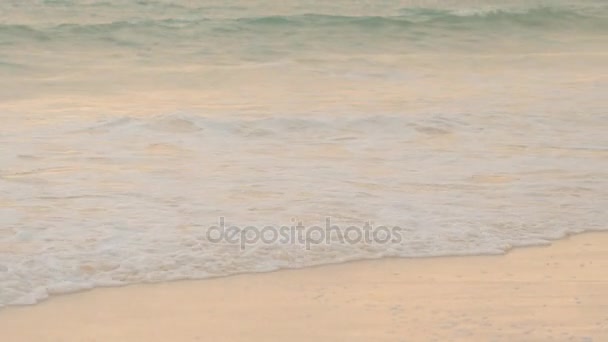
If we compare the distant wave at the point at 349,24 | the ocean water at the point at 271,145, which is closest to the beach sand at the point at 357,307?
the ocean water at the point at 271,145

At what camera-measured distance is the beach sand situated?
4.35 m

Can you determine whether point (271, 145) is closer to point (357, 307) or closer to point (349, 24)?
point (357, 307)

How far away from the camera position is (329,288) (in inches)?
192

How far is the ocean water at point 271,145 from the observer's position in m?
5.43

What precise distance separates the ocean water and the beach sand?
16 centimetres

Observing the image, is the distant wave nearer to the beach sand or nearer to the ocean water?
the ocean water

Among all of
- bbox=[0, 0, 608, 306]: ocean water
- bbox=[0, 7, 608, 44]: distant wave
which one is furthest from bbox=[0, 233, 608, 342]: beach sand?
bbox=[0, 7, 608, 44]: distant wave

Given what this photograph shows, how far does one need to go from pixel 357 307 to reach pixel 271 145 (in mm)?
3325

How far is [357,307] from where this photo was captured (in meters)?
4.64

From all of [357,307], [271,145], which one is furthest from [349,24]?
[357,307]

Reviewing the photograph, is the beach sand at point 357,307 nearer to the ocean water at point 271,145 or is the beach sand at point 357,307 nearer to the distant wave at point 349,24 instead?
the ocean water at point 271,145

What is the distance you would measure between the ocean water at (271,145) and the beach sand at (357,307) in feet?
0.54

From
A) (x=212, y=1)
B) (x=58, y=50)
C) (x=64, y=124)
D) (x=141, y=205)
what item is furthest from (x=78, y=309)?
(x=212, y=1)

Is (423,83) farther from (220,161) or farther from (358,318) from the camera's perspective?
(358,318)
